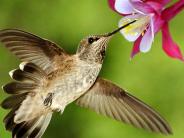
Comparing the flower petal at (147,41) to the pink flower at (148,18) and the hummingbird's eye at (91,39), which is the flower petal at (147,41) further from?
the hummingbird's eye at (91,39)

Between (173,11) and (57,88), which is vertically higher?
(173,11)

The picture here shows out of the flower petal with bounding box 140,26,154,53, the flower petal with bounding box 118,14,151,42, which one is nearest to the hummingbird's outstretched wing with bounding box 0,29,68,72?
the flower petal with bounding box 118,14,151,42

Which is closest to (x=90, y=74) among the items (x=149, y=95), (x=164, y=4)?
(x=164, y=4)

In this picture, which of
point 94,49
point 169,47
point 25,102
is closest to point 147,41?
point 169,47

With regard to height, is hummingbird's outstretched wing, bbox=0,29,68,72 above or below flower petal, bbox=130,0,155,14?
below

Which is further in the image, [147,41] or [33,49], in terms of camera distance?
[33,49]

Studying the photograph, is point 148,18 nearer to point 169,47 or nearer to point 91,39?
point 169,47

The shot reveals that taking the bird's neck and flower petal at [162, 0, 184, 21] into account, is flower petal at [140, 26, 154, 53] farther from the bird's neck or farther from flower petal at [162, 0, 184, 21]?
A: the bird's neck

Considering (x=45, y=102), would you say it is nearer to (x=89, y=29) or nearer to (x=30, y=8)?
(x=89, y=29)
